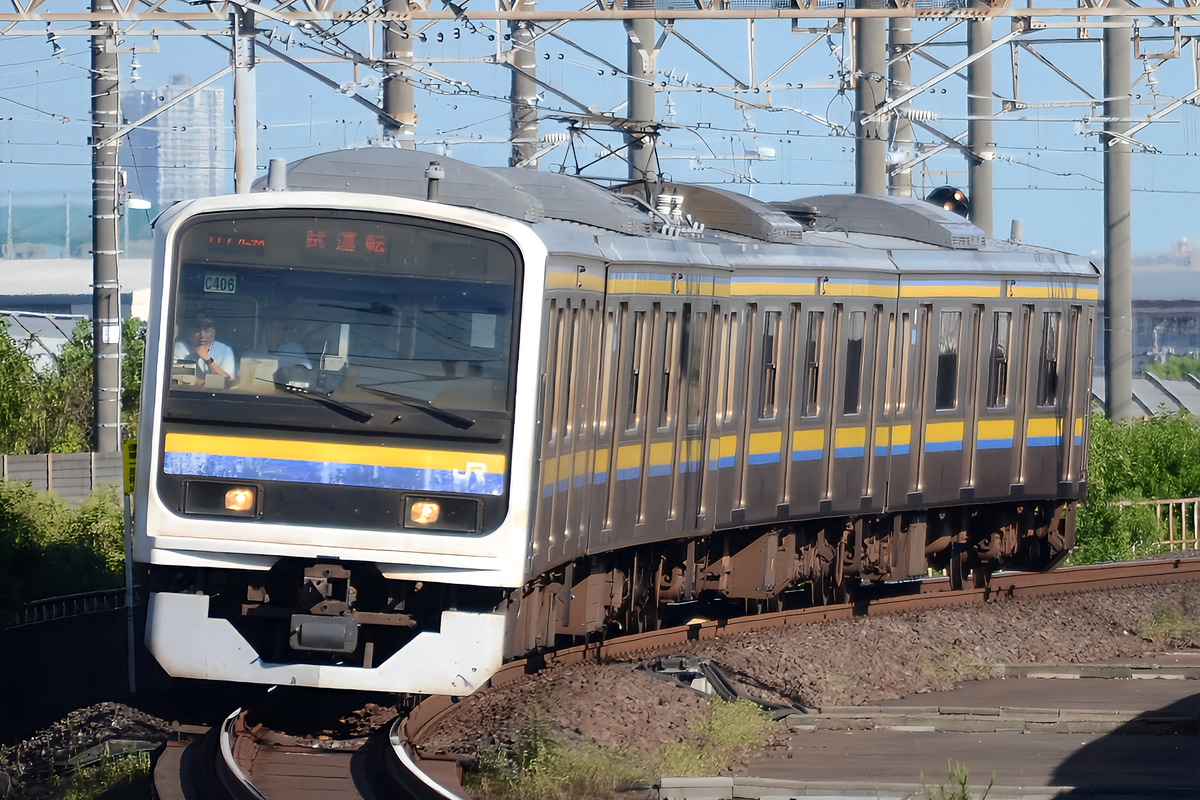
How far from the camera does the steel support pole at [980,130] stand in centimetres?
2650

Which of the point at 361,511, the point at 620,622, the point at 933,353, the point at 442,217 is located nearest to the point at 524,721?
the point at 361,511

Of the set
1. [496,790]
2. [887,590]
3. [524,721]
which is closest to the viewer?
[496,790]

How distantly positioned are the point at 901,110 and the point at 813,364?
9477 millimetres

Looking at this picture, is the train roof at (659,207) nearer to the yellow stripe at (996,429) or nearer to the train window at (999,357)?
the train window at (999,357)

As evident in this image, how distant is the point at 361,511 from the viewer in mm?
9734

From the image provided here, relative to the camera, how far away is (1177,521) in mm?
27828

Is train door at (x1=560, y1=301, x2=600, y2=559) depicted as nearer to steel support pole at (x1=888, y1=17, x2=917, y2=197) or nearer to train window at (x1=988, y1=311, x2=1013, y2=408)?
train window at (x1=988, y1=311, x2=1013, y2=408)

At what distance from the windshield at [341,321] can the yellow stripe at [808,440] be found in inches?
218

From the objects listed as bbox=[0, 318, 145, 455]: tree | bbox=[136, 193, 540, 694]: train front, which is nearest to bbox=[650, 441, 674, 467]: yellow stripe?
bbox=[136, 193, 540, 694]: train front

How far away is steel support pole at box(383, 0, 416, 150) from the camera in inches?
686

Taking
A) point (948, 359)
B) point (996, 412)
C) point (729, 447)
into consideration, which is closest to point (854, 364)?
point (948, 359)

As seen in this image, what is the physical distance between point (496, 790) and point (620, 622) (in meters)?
4.41

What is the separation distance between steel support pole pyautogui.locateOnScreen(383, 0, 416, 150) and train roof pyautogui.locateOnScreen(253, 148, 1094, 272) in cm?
304

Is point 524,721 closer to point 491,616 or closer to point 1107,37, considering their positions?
point 491,616
